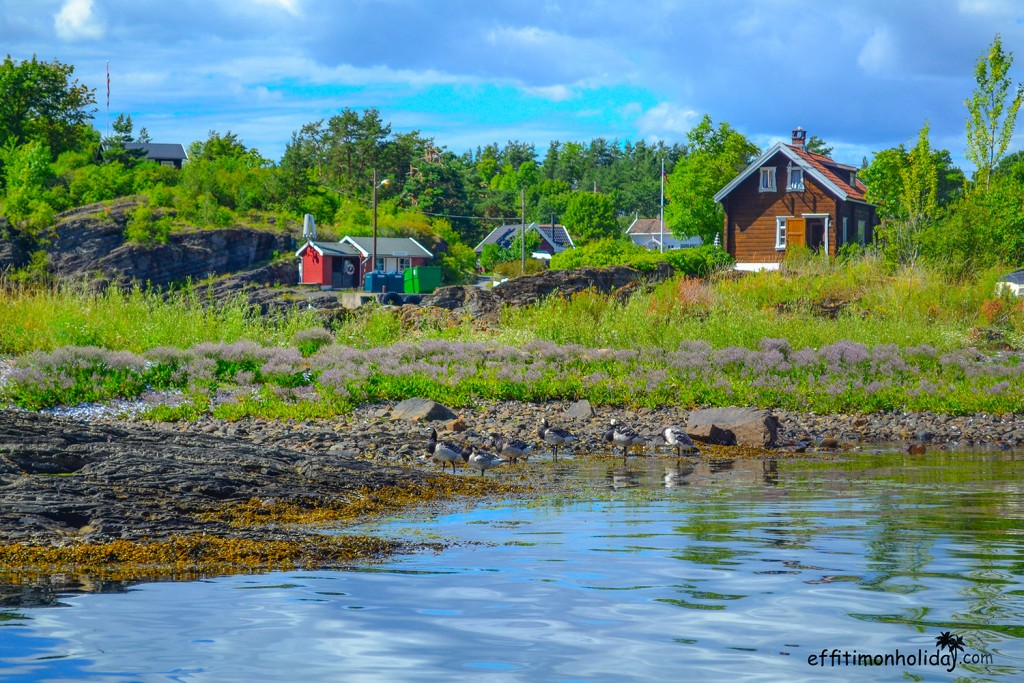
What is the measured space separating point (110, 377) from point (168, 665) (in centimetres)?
1272

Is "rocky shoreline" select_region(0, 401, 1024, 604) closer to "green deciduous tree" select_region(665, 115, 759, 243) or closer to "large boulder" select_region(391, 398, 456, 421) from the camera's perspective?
"large boulder" select_region(391, 398, 456, 421)

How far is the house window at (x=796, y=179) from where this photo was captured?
179ft

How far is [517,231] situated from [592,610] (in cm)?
8973

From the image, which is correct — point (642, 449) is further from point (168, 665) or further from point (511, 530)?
point (168, 665)

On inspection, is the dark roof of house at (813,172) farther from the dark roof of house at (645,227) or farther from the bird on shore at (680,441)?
the dark roof of house at (645,227)

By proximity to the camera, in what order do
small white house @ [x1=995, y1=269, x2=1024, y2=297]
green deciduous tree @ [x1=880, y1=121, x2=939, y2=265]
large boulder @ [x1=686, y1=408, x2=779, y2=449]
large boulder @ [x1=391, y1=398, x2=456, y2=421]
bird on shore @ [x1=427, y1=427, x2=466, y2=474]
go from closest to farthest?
bird on shore @ [x1=427, y1=427, x2=466, y2=474], large boulder @ [x1=686, y1=408, x2=779, y2=449], large boulder @ [x1=391, y1=398, x2=456, y2=421], small white house @ [x1=995, y1=269, x2=1024, y2=297], green deciduous tree @ [x1=880, y1=121, x2=939, y2=265]

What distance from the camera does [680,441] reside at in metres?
12.5

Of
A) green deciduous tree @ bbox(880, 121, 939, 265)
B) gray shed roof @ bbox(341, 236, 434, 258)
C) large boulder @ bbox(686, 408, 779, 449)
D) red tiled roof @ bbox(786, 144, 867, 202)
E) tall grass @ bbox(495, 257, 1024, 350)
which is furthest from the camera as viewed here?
gray shed roof @ bbox(341, 236, 434, 258)

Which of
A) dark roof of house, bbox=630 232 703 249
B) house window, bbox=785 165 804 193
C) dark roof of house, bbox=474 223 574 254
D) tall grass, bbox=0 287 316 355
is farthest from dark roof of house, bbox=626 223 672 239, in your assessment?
tall grass, bbox=0 287 316 355

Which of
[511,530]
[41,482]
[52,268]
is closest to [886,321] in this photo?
[511,530]

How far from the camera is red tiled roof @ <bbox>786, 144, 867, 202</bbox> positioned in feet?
177

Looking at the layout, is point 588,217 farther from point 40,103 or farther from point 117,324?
point 117,324

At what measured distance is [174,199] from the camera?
227 feet

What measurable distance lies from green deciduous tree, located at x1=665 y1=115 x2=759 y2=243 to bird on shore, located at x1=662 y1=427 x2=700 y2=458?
48334mm
